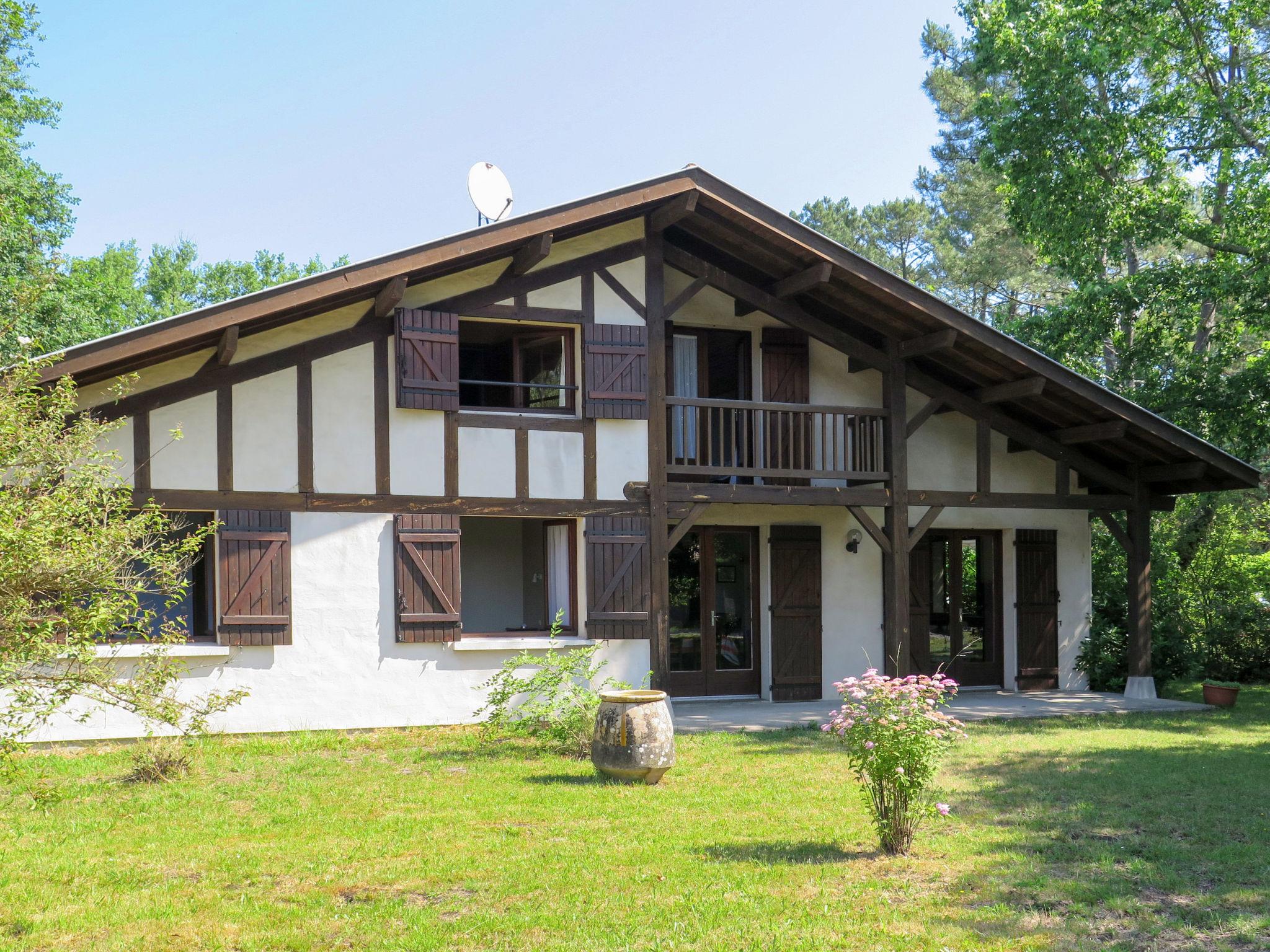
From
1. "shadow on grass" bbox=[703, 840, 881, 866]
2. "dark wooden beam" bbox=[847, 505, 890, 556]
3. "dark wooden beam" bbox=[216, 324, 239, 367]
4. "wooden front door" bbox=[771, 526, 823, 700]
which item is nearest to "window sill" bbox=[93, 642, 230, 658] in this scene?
"dark wooden beam" bbox=[216, 324, 239, 367]

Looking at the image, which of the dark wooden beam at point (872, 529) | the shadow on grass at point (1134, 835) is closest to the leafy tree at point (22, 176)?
the dark wooden beam at point (872, 529)

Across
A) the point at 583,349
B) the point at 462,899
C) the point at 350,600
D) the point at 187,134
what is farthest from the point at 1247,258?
the point at 187,134

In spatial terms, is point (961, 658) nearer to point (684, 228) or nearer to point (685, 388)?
point (685, 388)

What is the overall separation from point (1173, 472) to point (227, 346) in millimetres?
10548

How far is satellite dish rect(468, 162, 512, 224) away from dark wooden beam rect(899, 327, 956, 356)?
4675mm

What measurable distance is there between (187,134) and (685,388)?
23.8 m

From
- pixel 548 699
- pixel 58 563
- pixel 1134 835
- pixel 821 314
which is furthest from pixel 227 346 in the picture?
pixel 1134 835

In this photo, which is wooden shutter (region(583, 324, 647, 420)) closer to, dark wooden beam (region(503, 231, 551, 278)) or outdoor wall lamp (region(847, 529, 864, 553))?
dark wooden beam (region(503, 231, 551, 278))

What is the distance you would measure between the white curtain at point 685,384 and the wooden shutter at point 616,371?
3.18 ft

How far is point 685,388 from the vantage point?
13117mm

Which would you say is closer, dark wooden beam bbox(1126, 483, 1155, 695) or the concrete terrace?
the concrete terrace

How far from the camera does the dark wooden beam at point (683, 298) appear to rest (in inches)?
469

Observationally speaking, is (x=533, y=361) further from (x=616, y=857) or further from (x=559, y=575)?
(x=616, y=857)

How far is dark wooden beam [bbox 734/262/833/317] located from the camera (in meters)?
11.6
